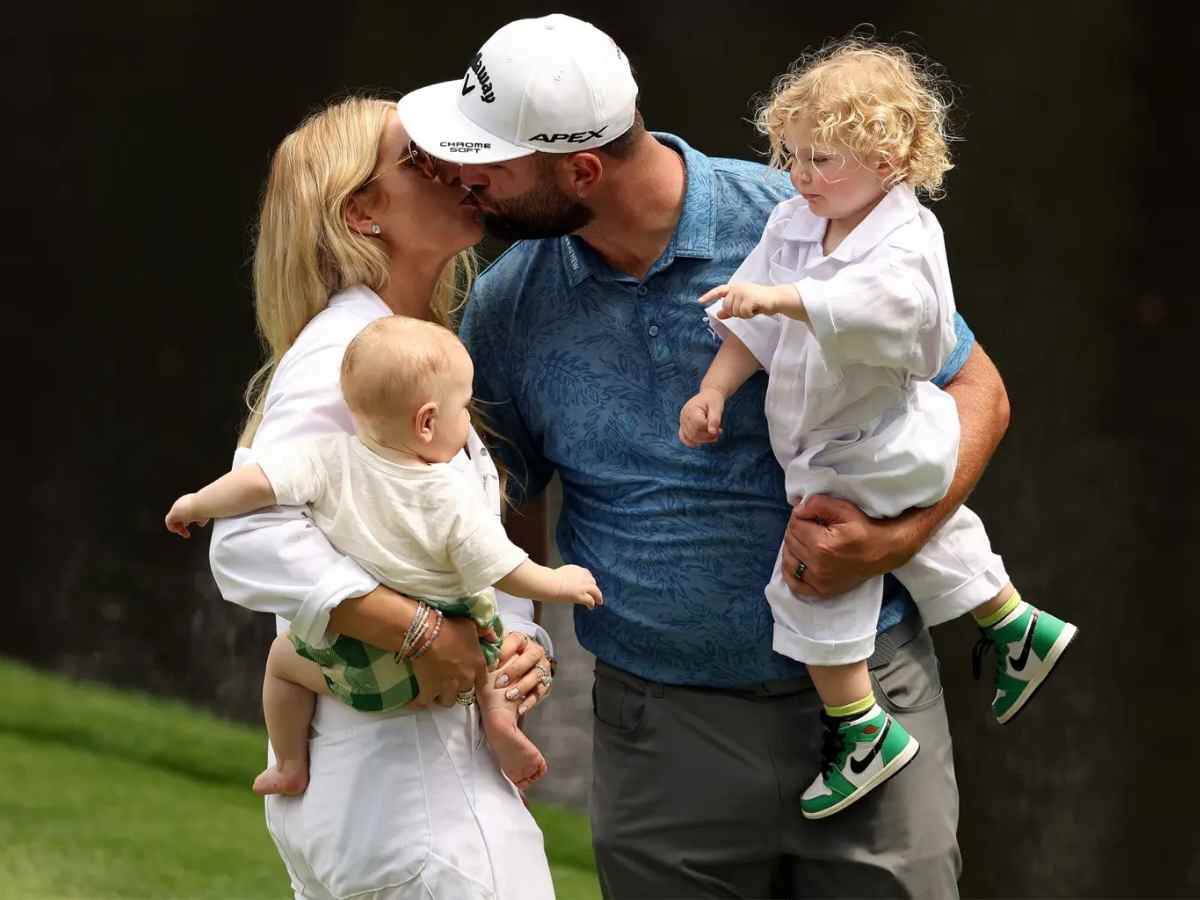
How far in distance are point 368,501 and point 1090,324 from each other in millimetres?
2405

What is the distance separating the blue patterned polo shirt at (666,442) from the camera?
264cm

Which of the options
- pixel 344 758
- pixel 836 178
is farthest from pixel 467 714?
pixel 836 178

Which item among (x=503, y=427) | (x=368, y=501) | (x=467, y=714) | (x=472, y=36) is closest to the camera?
(x=368, y=501)

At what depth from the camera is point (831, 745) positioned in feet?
8.50

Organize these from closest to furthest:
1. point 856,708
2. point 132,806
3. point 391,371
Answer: point 391,371
point 856,708
point 132,806

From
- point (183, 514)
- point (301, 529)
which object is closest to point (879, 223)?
point (301, 529)

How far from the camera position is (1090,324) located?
162 inches

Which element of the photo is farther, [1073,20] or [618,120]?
[1073,20]

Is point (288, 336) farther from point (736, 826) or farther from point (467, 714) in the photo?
point (736, 826)

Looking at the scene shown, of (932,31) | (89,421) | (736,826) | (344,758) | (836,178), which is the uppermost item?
(836,178)

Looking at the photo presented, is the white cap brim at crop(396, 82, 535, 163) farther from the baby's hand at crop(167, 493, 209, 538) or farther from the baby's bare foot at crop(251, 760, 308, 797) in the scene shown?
the baby's bare foot at crop(251, 760, 308, 797)

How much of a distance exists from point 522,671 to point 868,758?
0.51 m

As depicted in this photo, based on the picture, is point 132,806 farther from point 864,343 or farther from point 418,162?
point 864,343

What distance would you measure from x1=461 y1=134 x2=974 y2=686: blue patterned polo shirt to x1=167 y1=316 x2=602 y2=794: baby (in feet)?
1.41
